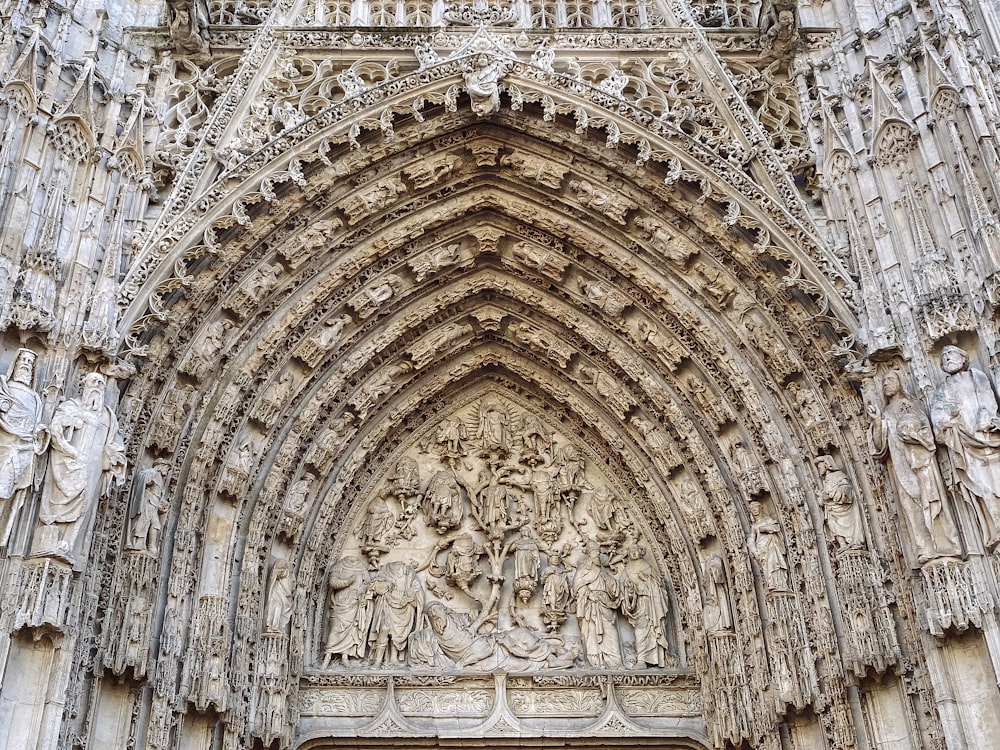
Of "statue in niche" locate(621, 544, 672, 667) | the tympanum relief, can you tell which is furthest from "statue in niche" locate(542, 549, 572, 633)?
"statue in niche" locate(621, 544, 672, 667)

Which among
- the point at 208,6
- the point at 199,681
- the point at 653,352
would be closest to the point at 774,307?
the point at 653,352

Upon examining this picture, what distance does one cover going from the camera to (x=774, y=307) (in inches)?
360

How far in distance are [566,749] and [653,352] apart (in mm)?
3732

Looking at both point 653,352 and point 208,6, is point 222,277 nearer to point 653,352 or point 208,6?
point 208,6

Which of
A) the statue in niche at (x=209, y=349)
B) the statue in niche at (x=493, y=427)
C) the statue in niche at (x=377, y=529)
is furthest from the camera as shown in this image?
the statue in niche at (x=493, y=427)

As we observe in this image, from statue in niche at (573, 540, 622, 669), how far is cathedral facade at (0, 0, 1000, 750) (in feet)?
0.12

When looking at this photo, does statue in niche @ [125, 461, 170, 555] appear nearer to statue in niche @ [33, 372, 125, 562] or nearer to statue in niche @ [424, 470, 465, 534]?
statue in niche @ [33, 372, 125, 562]

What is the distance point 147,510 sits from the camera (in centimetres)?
817

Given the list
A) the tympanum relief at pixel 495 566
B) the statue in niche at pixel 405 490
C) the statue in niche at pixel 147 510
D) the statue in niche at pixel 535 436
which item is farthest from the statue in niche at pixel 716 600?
the statue in niche at pixel 147 510

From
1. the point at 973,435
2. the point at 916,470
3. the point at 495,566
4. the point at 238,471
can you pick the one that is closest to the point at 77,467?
the point at 238,471

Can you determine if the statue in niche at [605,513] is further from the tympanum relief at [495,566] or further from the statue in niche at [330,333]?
the statue in niche at [330,333]

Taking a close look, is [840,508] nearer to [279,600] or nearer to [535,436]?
[535,436]

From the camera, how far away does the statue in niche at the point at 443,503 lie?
33.8 feet

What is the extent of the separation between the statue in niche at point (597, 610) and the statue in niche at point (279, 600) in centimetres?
269
